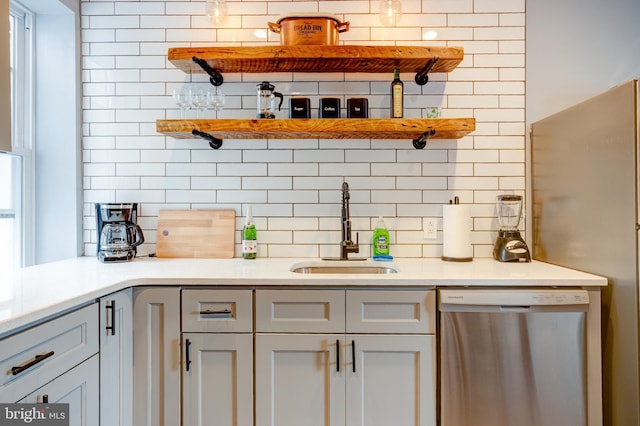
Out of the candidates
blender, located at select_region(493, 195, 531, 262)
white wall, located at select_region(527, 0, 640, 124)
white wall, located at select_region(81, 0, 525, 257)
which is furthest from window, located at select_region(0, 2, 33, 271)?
white wall, located at select_region(527, 0, 640, 124)

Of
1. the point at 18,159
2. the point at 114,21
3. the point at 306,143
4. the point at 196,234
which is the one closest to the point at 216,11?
the point at 114,21

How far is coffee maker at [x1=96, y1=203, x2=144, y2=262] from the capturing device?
207 cm

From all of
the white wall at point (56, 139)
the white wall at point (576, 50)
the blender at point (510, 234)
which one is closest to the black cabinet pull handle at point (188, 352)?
the white wall at point (56, 139)

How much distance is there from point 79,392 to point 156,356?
0.33 meters

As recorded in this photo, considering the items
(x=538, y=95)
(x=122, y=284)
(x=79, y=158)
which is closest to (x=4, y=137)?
(x=122, y=284)

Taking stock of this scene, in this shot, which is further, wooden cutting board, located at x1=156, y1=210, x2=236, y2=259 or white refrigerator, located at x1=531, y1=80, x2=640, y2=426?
wooden cutting board, located at x1=156, y1=210, x2=236, y2=259

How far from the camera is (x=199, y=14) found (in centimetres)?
232

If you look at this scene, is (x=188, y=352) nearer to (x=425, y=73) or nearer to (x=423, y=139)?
(x=423, y=139)

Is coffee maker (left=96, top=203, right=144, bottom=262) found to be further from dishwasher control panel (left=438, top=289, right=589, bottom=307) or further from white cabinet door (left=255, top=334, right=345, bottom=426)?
dishwasher control panel (left=438, top=289, right=589, bottom=307)

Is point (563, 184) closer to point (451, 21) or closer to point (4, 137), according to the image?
point (451, 21)

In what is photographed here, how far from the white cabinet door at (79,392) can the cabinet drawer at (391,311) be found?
3.14 feet

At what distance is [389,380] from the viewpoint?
1.67m

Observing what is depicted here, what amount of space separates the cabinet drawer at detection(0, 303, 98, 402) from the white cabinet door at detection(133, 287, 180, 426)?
0.22 m

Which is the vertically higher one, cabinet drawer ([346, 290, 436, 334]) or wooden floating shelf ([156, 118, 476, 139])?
wooden floating shelf ([156, 118, 476, 139])
